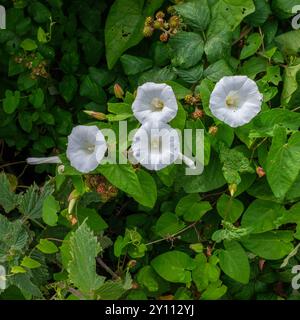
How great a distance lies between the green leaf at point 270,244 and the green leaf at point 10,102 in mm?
723

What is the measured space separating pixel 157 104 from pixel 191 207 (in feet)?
0.92

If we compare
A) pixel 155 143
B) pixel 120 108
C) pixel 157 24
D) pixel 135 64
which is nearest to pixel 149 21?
pixel 157 24

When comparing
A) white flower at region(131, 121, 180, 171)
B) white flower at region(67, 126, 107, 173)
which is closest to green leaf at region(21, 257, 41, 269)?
white flower at region(67, 126, 107, 173)

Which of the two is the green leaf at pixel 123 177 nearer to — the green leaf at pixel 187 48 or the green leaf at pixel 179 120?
the green leaf at pixel 179 120

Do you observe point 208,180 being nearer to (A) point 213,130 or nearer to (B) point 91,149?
(A) point 213,130

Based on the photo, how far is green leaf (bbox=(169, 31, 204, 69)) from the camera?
141 centimetres

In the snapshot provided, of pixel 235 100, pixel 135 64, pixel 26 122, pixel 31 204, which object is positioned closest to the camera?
pixel 235 100

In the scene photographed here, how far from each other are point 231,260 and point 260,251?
73 millimetres

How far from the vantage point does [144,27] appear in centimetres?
150

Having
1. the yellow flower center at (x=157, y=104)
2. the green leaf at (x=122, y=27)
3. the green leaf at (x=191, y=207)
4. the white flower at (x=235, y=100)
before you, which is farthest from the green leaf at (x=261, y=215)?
the green leaf at (x=122, y=27)

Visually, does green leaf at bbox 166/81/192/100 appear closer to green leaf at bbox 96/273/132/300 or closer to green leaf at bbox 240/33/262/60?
green leaf at bbox 240/33/262/60

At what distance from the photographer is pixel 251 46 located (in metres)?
1.45

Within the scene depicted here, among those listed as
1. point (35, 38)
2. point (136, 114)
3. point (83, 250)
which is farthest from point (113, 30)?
point (83, 250)
